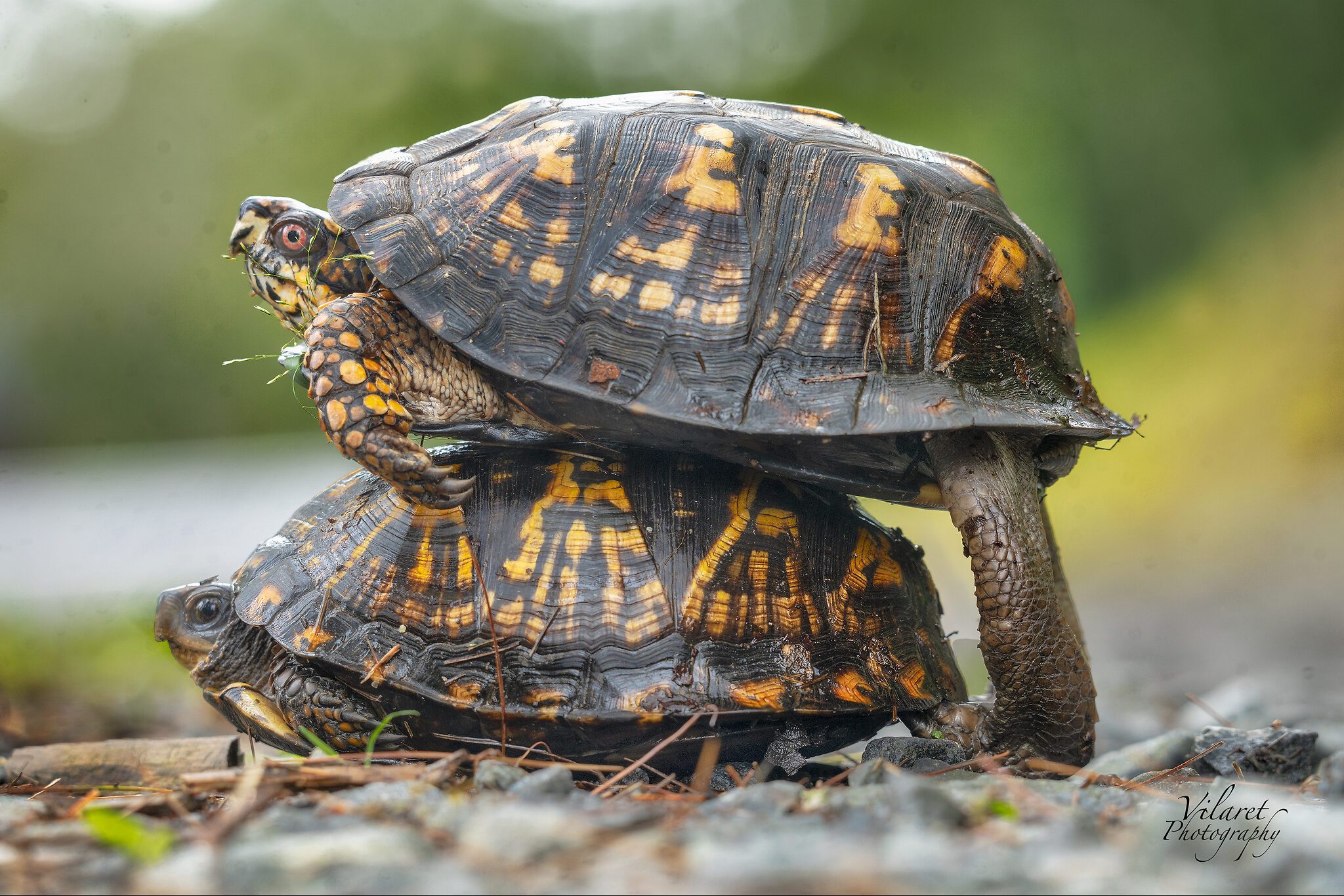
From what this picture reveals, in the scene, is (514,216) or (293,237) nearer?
(514,216)

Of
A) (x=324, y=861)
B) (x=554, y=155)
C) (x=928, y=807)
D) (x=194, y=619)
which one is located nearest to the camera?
(x=324, y=861)

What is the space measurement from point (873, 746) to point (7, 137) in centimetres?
1801

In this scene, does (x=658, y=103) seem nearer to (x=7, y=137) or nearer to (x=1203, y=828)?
(x=1203, y=828)

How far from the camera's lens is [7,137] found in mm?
15562

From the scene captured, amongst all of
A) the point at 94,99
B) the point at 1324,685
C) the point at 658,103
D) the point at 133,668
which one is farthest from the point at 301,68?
the point at 1324,685

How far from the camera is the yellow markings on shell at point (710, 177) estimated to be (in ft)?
10.1

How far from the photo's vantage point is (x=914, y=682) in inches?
129

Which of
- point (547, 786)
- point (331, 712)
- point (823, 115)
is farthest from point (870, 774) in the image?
point (823, 115)

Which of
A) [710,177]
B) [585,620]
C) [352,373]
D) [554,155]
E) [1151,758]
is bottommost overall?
[1151,758]

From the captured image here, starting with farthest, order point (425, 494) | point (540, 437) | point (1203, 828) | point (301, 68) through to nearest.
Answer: point (301, 68) → point (540, 437) → point (425, 494) → point (1203, 828)

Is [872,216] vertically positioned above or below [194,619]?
above

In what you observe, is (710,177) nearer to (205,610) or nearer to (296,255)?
(296,255)

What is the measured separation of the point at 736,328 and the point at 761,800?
4.79ft

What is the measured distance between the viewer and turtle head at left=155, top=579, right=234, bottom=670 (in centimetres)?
356
